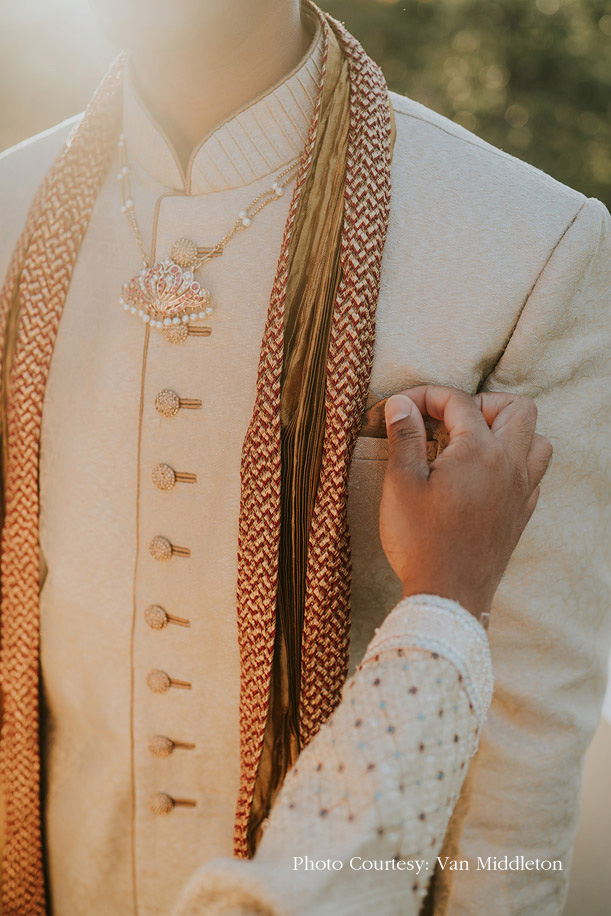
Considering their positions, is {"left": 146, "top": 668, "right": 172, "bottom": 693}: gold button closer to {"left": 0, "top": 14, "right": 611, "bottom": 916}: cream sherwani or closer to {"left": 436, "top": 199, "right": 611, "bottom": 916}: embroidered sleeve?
{"left": 0, "top": 14, "right": 611, "bottom": 916}: cream sherwani

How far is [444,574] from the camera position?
36.8 inches

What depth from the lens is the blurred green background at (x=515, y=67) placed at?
7605 mm

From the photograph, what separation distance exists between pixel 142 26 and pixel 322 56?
287 millimetres

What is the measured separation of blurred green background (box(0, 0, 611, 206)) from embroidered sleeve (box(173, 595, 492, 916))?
24.7 feet

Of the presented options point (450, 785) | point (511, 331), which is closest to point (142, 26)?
point (511, 331)

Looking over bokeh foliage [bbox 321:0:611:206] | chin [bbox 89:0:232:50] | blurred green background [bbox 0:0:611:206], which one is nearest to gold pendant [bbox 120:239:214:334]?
chin [bbox 89:0:232:50]

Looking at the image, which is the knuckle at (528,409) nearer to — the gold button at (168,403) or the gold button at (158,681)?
the gold button at (168,403)

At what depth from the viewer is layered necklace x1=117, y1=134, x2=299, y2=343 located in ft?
3.73

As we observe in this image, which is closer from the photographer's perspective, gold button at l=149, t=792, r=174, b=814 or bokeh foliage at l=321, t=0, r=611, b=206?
gold button at l=149, t=792, r=174, b=814

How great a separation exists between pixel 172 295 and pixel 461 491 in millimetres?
524

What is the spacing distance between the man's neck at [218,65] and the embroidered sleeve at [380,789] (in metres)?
0.81

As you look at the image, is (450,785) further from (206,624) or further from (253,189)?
(253,189)

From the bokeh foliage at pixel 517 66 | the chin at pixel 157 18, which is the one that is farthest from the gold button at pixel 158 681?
the bokeh foliage at pixel 517 66

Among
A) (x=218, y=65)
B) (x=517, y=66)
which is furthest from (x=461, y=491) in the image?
(x=517, y=66)
